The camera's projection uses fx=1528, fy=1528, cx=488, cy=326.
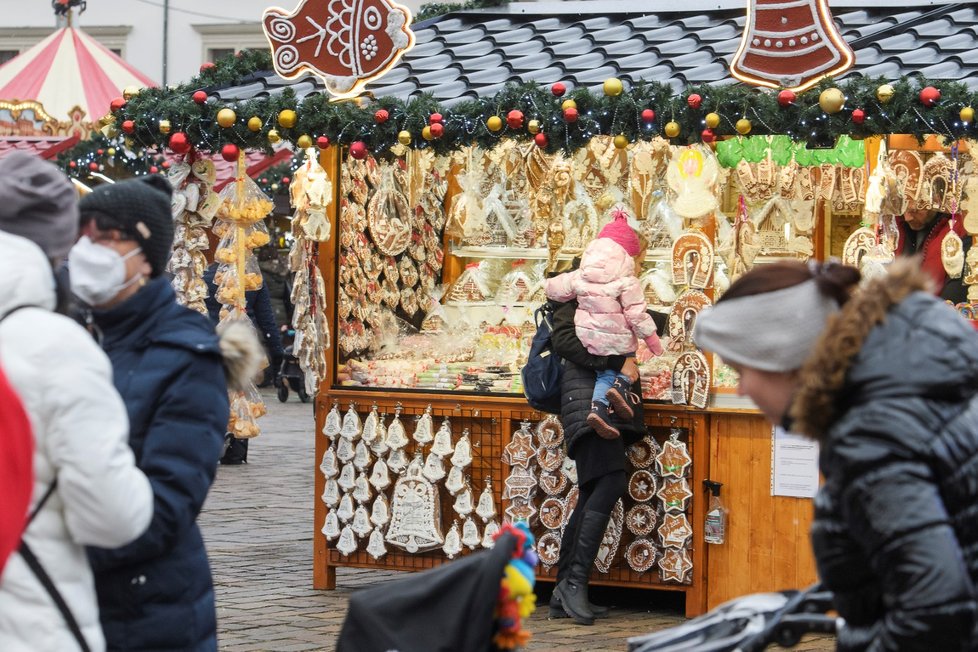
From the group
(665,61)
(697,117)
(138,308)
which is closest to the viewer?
(138,308)

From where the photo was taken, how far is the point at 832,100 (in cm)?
645

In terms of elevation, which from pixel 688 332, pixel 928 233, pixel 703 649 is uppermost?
pixel 928 233

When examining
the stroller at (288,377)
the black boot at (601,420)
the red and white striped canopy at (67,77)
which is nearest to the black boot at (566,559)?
the black boot at (601,420)

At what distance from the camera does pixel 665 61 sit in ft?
25.6

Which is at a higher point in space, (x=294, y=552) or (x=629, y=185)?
(x=629, y=185)

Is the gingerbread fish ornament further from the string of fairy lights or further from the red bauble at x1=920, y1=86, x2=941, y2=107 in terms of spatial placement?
the red bauble at x1=920, y1=86, x2=941, y2=107

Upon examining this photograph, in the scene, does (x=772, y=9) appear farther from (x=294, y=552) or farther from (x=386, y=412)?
(x=294, y=552)

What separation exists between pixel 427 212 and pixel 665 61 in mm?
1719

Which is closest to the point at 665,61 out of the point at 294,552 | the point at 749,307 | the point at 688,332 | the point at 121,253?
the point at 688,332

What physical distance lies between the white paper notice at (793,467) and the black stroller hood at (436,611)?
406cm

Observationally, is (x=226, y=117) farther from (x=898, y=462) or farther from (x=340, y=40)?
(x=898, y=462)

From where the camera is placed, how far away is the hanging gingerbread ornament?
21.9 feet

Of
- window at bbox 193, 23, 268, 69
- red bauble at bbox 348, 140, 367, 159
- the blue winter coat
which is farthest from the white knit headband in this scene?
window at bbox 193, 23, 268, 69

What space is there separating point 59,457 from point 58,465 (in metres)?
0.02
